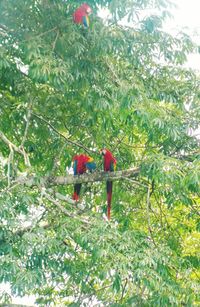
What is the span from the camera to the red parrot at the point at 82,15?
3836mm

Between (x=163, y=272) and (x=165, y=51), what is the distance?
1867 mm

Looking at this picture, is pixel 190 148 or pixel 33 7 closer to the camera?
pixel 33 7

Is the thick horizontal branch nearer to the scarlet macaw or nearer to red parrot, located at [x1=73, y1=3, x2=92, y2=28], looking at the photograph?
the scarlet macaw

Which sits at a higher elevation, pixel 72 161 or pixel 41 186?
pixel 72 161

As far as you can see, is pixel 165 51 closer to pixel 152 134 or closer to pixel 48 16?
pixel 152 134

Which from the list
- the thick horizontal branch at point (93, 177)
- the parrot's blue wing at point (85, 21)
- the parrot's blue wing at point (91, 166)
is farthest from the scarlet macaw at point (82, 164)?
the parrot's blue wing at point (85, 21)

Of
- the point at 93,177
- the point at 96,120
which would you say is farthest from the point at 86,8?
the point at 93,177

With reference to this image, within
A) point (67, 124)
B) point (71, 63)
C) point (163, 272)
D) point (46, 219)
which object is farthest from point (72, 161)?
point (163, 272)

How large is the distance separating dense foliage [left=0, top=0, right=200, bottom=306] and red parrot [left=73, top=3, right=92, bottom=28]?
0.06 m

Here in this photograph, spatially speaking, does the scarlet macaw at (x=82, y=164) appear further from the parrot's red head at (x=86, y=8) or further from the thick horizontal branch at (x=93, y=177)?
the parrot's red head at (x=86, y=8)

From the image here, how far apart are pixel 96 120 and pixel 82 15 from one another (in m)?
1.19

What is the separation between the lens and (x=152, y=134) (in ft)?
13.9

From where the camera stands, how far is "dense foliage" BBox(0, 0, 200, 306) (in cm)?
356

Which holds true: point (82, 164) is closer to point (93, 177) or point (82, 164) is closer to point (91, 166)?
point (91, 166)
